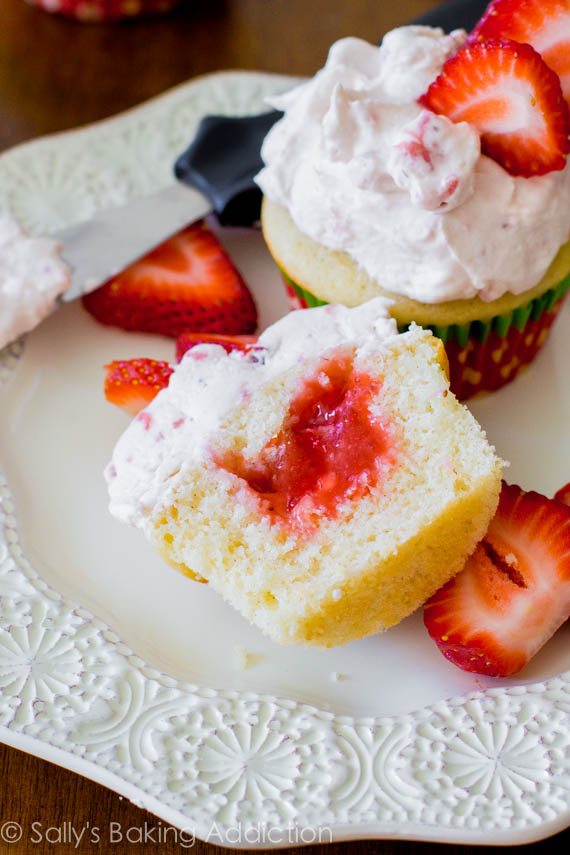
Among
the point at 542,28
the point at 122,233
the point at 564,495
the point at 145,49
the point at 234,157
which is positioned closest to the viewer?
the point at 564,495

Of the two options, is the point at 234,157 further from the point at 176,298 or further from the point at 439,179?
the point at 439,179

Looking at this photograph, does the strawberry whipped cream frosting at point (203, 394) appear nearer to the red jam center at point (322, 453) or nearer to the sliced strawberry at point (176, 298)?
the red jam center at point (322, 453)

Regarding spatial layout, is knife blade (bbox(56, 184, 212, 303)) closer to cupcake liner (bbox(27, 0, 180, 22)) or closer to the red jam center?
the red jam center

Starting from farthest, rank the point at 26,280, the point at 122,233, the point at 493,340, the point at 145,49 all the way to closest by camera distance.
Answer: the point at 145,49 < the point at 122,233 < the point at 26,280 < the point at 493,340

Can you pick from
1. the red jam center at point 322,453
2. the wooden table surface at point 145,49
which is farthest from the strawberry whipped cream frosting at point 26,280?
the wooden table surface at point 145,49

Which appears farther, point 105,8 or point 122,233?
point 105,8

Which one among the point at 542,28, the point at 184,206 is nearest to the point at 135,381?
the point at 184,206

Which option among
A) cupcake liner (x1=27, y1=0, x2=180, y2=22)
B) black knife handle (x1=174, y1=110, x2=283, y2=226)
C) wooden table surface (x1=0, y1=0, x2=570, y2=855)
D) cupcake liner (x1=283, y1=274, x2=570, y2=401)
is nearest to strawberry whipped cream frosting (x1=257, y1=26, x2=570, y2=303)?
cupcake liner (x1=283, y1=274, x2=570, y2=401)
